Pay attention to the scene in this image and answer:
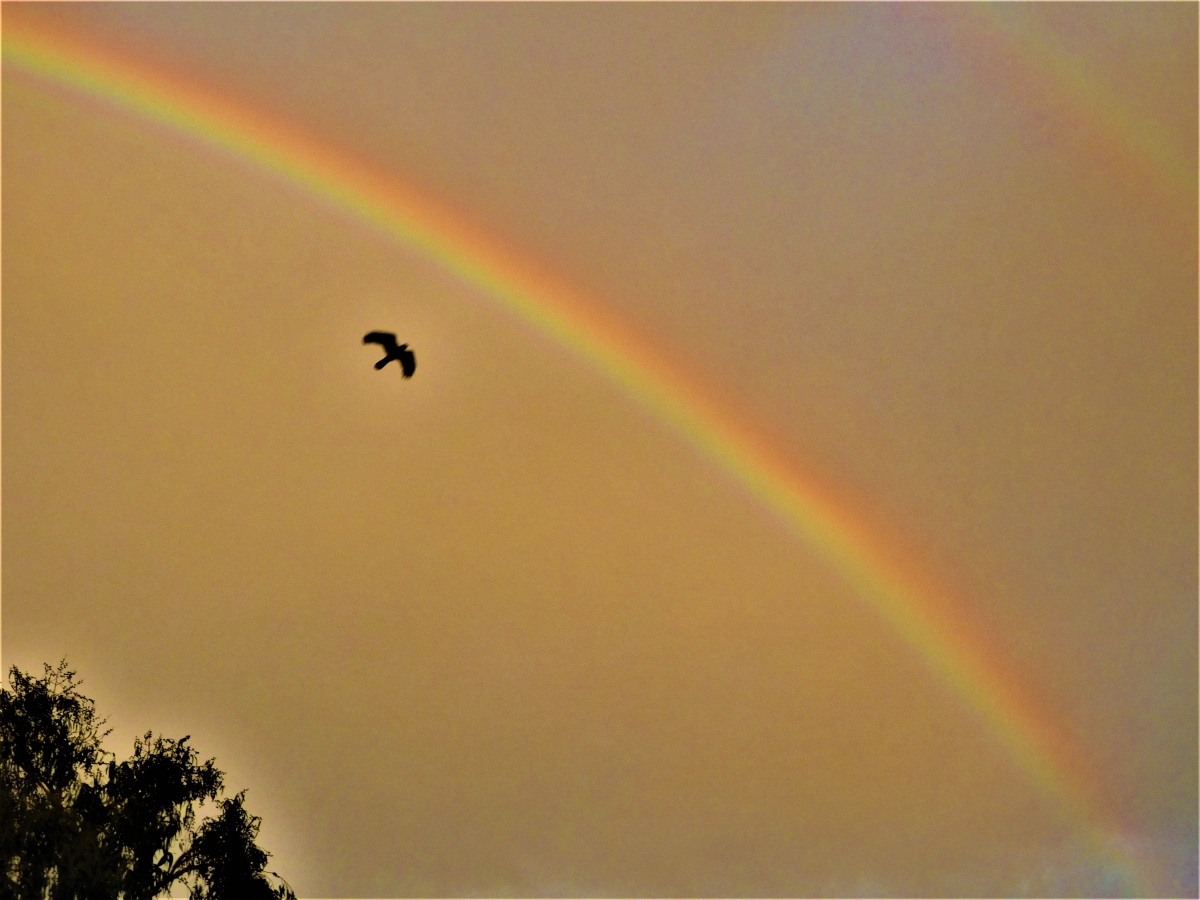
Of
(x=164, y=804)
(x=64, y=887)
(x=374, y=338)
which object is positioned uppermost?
(x=374, y=338)

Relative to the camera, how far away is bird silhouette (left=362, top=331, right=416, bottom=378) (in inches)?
1368

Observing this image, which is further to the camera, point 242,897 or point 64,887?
point 242,897

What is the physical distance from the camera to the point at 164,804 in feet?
115

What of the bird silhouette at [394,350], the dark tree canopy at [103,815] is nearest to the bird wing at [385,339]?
the bird silhouette at [394,350]

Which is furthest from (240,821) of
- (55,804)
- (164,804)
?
(55,804)

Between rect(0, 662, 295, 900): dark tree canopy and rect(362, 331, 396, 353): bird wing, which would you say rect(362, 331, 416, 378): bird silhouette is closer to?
rect(362, 331, 396, 353): bird wing

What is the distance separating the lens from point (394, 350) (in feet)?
115

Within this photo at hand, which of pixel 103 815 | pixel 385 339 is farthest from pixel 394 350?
pixel 103 815

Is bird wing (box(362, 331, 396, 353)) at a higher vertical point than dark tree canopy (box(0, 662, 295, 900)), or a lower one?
higher

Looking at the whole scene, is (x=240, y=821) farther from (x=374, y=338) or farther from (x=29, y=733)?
(x=374, y=338)

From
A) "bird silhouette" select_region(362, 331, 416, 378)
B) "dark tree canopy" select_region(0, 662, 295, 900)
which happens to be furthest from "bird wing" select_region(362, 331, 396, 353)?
"dark tree canopy" select_region(0, 662, 295, 900)

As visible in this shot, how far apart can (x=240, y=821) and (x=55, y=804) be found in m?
4.98

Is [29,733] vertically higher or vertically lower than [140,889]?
higher

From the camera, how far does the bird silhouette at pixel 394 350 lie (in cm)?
3475
